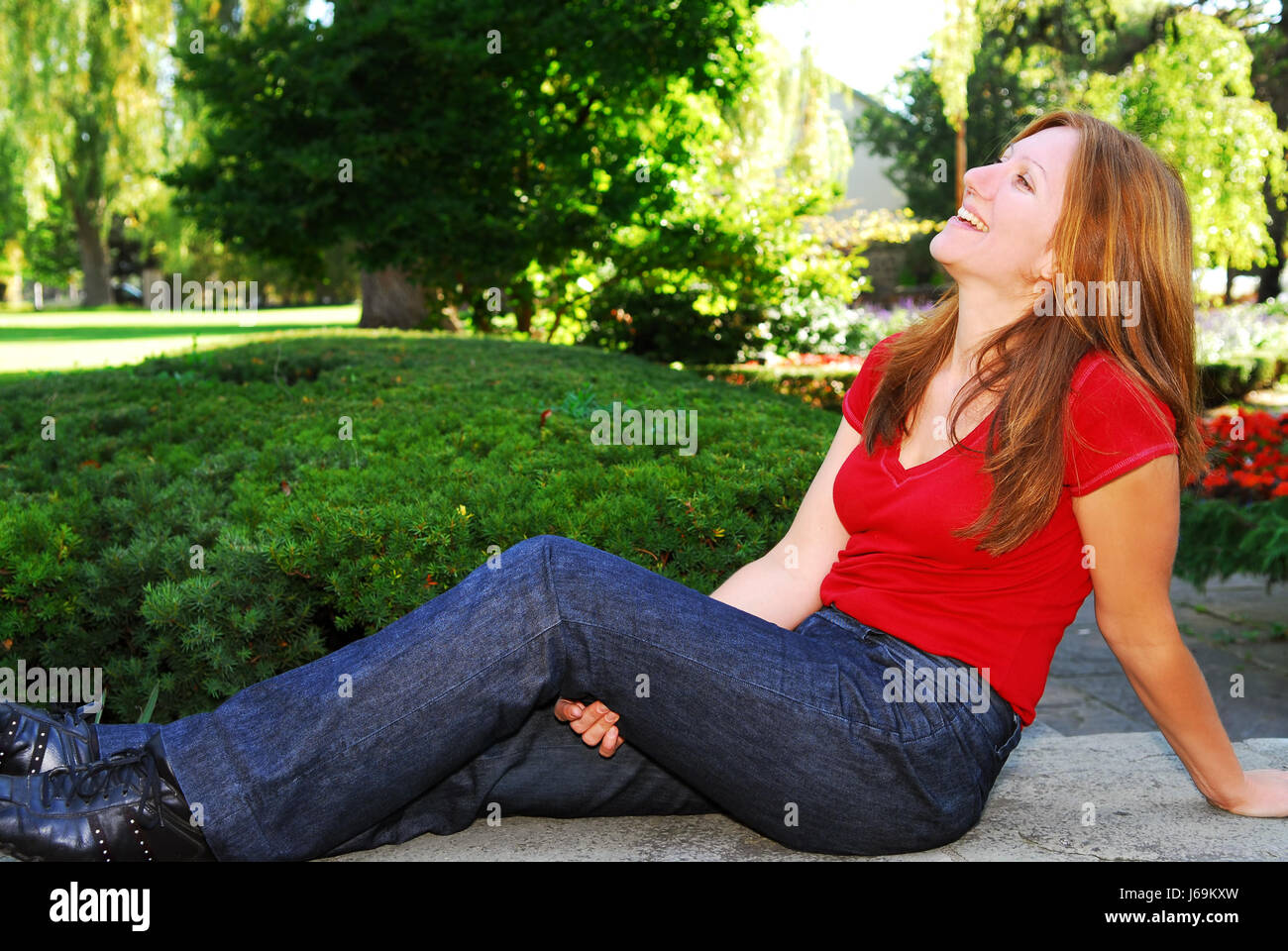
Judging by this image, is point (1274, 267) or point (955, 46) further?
point (1274, 267)

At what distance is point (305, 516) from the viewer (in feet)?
9.77

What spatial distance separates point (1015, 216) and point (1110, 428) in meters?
0.49

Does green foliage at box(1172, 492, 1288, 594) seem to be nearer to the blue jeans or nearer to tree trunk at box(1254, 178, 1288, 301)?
the blue jeans

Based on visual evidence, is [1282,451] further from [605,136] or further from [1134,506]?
[605,136]

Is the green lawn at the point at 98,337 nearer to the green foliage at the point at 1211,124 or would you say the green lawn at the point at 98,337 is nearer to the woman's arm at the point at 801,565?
the woman's arm at the point at 801,565

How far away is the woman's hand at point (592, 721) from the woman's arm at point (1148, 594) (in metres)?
0.94

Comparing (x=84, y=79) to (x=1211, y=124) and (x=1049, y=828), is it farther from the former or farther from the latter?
(x=1049, y=828)

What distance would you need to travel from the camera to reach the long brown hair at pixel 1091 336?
2.00 meters

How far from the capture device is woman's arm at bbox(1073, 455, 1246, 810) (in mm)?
1952

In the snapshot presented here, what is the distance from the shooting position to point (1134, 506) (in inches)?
76.9

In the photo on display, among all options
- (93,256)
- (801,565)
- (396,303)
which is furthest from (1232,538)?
(93,256)

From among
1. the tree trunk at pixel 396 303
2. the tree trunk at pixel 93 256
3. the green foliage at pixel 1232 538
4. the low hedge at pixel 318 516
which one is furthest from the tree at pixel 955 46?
the tree trunk at pixel 93 256

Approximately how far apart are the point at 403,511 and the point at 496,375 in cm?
280

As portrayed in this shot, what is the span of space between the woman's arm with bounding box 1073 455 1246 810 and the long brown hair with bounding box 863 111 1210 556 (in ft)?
0.35
